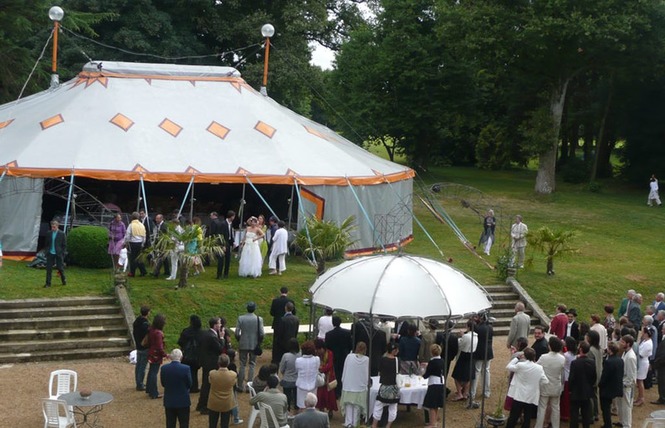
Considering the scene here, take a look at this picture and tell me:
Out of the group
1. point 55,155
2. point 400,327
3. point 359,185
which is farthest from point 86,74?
point 400,327

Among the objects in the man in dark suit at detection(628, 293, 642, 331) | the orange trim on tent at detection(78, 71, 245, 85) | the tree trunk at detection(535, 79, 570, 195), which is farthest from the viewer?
the tree trunk at detection(535, 79, 570, 195)

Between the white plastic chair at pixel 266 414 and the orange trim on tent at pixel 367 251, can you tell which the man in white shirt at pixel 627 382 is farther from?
the orange trim on tent at pixel 367 251

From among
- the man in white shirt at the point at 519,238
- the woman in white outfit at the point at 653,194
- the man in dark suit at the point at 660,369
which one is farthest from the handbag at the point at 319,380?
the woman in white outfit at the point at 653,194

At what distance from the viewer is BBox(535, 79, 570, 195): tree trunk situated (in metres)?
38.8

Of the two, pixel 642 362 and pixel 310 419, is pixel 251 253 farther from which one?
pixel 310 419

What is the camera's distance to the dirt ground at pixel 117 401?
44.0 ft

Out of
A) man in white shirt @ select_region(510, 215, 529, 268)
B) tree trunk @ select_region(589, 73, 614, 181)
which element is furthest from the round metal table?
tree trunk @ select_region(589, 73, 614, 181)

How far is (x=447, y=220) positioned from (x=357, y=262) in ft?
52.1

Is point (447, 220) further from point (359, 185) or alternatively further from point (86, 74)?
point (86, 74)

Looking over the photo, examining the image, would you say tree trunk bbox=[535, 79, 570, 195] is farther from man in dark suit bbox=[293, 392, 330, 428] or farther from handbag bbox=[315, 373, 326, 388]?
man in dark suit bbox=[293, 392, 330, 428]

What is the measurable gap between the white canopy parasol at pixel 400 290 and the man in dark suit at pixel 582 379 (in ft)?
4.89

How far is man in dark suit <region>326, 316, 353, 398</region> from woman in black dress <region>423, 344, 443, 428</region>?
1.41 metres

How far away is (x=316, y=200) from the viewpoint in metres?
23.6

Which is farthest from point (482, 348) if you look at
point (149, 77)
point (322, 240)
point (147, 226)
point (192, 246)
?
point (149, 77)
